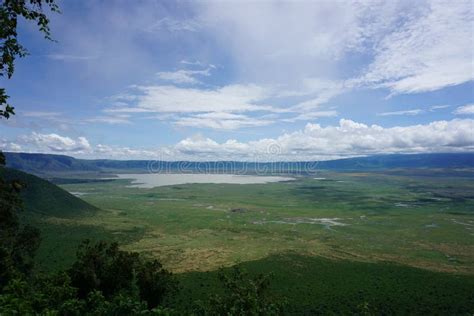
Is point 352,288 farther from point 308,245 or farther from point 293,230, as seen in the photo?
point 293,230

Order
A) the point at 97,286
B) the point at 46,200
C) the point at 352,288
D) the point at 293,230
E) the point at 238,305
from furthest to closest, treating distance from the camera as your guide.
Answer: the point at 46,200, the point at 293,230, the point at 352,288, the point at 97,286, the point at 238,305

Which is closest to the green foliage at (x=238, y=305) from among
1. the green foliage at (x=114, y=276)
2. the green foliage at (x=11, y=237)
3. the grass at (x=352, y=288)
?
the green foliage at (x=114, y=276)

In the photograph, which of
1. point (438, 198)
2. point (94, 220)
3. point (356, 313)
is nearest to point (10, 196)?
point (356, 313)

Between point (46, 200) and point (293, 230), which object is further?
point (46, 200)

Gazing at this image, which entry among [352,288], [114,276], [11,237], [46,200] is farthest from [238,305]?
[46,200]

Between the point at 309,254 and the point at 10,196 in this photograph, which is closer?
the point at 10,196

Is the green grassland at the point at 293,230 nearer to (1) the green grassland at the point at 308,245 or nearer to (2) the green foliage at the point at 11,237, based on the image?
(1) the green grassland at the point at 308,245

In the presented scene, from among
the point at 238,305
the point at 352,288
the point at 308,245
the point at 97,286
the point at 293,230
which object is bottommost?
the point at 293,230

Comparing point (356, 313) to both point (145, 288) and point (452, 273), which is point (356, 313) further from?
point (452, 273)
